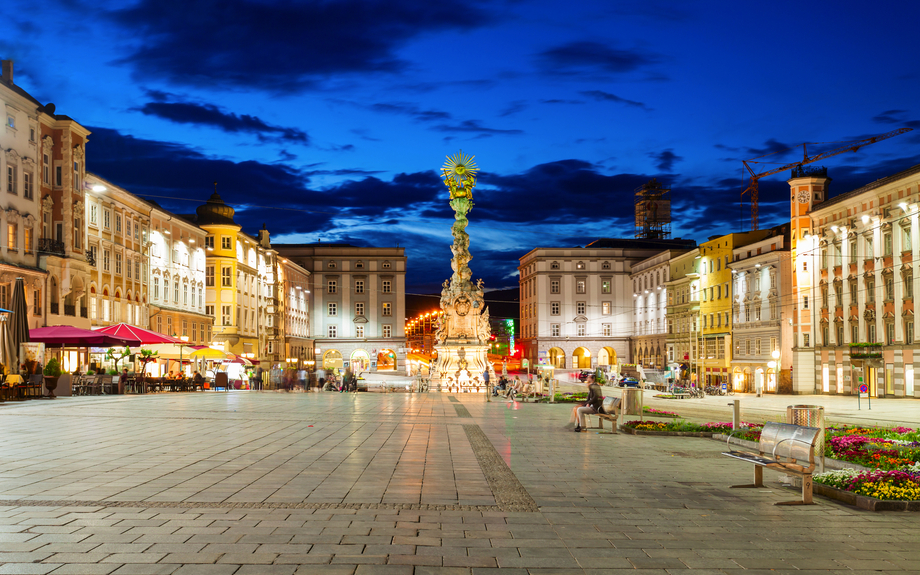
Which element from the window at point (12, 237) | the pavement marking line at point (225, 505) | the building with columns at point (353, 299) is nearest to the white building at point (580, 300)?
the building with columns at point (353, 299)

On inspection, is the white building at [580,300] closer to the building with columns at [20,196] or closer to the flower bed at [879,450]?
the building with columns at [20,196]

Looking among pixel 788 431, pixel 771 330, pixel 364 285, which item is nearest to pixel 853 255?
pixel 771 330

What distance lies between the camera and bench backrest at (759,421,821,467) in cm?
1073

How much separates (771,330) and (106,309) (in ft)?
172

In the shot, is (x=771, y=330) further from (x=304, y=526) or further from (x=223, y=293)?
(x=304, y=526)

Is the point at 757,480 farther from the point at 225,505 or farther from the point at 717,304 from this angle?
the point at 717,304

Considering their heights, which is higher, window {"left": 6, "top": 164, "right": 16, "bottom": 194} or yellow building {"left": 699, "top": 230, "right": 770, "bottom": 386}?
window {"left": 6, "top": 164, "right": 16, "bottom": 194}

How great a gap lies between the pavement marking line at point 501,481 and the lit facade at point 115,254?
37.9 metres

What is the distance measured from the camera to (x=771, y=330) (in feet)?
238

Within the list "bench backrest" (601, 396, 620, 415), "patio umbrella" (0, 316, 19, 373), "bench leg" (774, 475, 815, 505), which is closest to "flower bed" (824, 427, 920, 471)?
"bench leg" (774, 475, 815, 505)

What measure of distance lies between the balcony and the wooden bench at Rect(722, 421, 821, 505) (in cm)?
4053

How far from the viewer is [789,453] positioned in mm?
11188

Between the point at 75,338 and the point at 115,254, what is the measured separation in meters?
22.0

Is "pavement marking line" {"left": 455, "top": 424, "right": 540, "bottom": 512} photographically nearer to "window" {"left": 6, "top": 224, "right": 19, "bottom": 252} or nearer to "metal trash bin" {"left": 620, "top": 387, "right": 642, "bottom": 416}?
"metal trash bin" {"left": 620, "top": 387, "right": 642, "bottom": 416}
